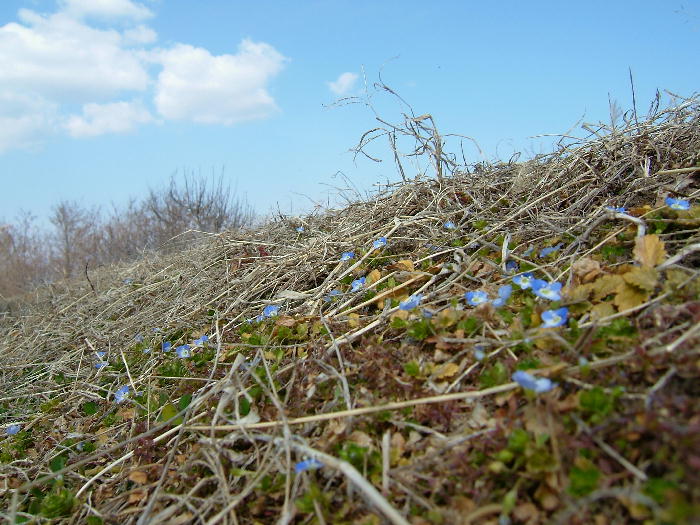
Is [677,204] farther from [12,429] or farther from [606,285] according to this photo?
[12,429]

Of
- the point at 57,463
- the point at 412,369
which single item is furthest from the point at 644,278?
the point at 57,463

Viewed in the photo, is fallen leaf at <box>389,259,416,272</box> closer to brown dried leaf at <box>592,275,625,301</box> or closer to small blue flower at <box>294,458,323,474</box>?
brown dried leaf at <box>592,275,625,301</box>

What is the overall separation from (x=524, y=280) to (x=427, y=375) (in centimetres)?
64

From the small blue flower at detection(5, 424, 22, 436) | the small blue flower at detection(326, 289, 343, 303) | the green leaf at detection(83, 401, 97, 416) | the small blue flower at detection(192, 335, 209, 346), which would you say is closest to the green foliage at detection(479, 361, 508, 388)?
the small blue flower at detection(326, 289, 343, 303)

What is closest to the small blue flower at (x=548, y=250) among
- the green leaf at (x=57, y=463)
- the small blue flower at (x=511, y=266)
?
the small blue flower at (x=511, y=266)

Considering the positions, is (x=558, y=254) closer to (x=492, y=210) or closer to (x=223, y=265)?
(x=492, y=210)

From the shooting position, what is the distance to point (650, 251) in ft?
6.33

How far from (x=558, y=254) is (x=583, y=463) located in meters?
1.23

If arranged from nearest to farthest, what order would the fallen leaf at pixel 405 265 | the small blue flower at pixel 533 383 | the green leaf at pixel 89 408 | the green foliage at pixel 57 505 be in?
the small blue flower at pixel 533 383
the green foliage at pixel 57 505
the fallen leaf at pixel 405 265
the green leaf at pixel 89 408

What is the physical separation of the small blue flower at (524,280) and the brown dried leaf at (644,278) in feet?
1.17

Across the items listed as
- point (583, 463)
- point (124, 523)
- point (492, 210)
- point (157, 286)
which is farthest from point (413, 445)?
point (157, 286)

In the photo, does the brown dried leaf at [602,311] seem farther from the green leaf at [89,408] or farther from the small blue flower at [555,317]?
the green leaf at [89,408]

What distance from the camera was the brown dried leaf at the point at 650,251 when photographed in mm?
1907

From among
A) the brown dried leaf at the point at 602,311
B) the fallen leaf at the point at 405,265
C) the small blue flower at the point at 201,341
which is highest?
the fallen leaf at the point at 405,265
